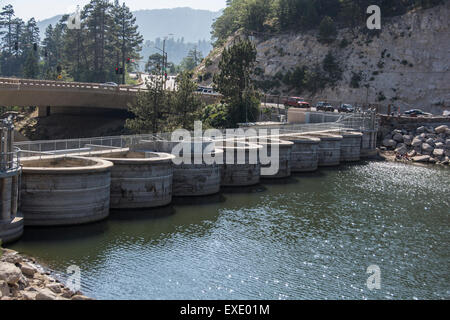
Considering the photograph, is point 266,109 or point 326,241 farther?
point 266,109

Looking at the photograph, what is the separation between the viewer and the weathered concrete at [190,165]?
4700 centimetres

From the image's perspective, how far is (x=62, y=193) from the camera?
117ft

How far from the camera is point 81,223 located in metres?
36.9

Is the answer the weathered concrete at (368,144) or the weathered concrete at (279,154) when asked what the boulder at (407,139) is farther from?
the weathered concrete at (279,154)

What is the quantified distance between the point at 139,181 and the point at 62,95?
42.7m

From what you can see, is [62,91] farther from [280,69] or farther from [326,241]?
[280,69]

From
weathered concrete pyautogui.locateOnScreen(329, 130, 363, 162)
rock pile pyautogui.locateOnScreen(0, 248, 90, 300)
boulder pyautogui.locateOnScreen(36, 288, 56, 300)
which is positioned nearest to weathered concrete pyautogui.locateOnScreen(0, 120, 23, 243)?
→ rock pile pyautogui.locateOnScreen(0, 248, 90, 300)

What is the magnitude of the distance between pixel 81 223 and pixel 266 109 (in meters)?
55.1

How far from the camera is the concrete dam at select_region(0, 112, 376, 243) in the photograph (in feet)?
115

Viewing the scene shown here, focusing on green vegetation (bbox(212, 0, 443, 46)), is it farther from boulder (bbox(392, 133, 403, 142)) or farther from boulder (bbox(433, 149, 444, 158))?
boulder (bbox(433, 149, 444, 158))

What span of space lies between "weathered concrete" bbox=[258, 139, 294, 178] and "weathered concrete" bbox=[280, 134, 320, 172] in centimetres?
370

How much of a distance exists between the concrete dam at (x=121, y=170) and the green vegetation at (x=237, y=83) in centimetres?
1594

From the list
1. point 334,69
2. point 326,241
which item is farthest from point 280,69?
point 326,241
